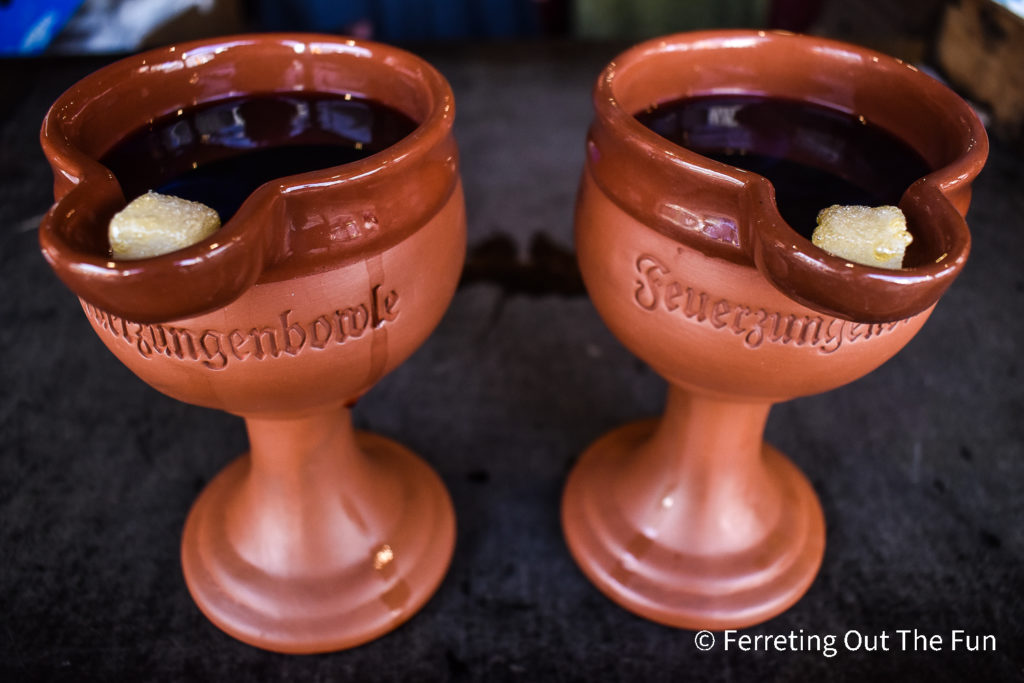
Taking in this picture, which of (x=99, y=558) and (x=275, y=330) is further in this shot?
(x=99, y=558)

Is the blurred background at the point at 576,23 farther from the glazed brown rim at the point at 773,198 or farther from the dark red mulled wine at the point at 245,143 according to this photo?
the dark red mulled wine at the point at 245,143

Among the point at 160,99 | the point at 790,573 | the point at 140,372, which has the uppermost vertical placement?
the point at 160,99

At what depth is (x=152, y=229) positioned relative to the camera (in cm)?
39

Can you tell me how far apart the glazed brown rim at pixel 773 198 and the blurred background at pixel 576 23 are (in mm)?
561

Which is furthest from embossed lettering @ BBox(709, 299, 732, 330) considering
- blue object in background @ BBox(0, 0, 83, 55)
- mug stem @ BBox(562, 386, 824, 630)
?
blue object in background @ BBox(0, 0, 83, 55)

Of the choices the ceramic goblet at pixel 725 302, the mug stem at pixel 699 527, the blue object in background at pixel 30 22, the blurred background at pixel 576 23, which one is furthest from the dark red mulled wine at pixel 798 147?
the blue object in background at pixel 30 22

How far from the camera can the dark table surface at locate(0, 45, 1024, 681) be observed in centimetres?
59

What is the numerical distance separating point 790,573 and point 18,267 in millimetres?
854

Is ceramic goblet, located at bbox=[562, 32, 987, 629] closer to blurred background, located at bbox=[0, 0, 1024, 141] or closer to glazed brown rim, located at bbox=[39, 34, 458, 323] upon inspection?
glazed brown rim, located at bbox=[39, 34, 458, 323]

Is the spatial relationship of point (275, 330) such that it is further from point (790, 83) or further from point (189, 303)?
point (790, 83)

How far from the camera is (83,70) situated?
121 centimetres

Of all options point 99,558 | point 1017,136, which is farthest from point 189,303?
point 1017,136

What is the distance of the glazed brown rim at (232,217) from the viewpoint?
35 cm

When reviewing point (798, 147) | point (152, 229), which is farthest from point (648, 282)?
point (152, 229)
